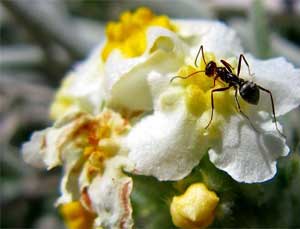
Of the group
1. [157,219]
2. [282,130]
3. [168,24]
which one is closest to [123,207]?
[157,219]

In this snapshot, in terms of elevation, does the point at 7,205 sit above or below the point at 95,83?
below

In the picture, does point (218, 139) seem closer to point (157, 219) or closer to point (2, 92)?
point (157, 219)

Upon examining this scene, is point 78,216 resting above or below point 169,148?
below

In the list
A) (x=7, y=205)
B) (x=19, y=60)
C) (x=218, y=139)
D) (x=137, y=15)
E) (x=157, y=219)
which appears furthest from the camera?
(x=19, y=60)


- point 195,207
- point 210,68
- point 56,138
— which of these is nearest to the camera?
point 195,207

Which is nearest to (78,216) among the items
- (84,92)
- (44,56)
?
(84,92)

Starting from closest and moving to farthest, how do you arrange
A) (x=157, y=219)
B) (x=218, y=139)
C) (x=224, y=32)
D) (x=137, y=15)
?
(x=218, y=139) < (x=157, y=219) < (x=224, y=32) < (x=137, y=15)

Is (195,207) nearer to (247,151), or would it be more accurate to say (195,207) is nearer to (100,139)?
(247,151)

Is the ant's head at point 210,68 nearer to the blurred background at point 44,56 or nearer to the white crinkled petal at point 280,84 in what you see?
the white crinkled petal at point 280,84
